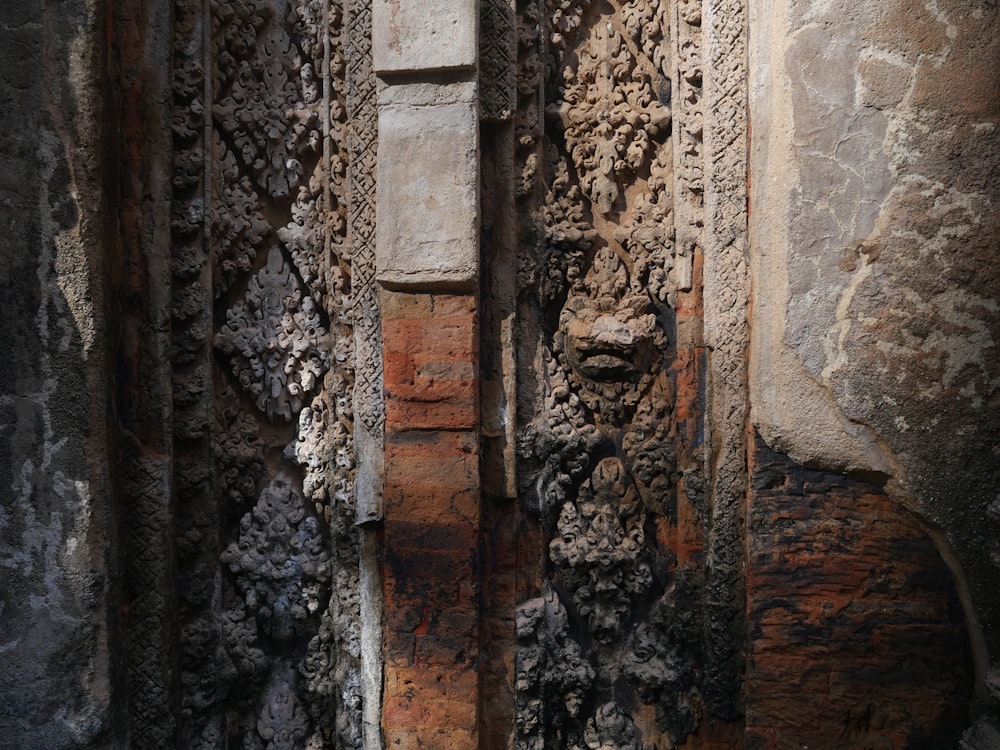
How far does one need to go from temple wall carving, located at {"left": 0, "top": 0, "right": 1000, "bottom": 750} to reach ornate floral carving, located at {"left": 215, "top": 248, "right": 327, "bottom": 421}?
0.02 meters

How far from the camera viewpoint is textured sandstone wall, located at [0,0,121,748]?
252cm

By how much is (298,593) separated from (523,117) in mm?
1941

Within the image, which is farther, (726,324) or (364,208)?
(364,208)

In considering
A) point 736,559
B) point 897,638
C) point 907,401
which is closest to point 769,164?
point 907,401

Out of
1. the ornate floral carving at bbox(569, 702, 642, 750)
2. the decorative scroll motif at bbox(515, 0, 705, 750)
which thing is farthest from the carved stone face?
the ornate floral carving at bbox(569, 702, 642, 750)

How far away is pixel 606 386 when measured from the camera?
288cm

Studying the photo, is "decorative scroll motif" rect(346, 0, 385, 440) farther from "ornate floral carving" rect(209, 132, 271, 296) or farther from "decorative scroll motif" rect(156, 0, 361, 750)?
"ornate floral carving" rect(209, 132, 271, 296)

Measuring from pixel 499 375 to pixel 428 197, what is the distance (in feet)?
2.20

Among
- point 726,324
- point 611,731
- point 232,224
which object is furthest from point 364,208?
point 611,731

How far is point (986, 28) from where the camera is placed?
226 centimetres

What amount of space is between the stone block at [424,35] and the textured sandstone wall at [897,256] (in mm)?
982

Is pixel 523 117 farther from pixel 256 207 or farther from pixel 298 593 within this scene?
pixel 298 593

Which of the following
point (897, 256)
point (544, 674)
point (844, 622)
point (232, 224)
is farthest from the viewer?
point (232, 224)

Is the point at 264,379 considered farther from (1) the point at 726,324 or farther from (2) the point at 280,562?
(1) the point at 726,324
